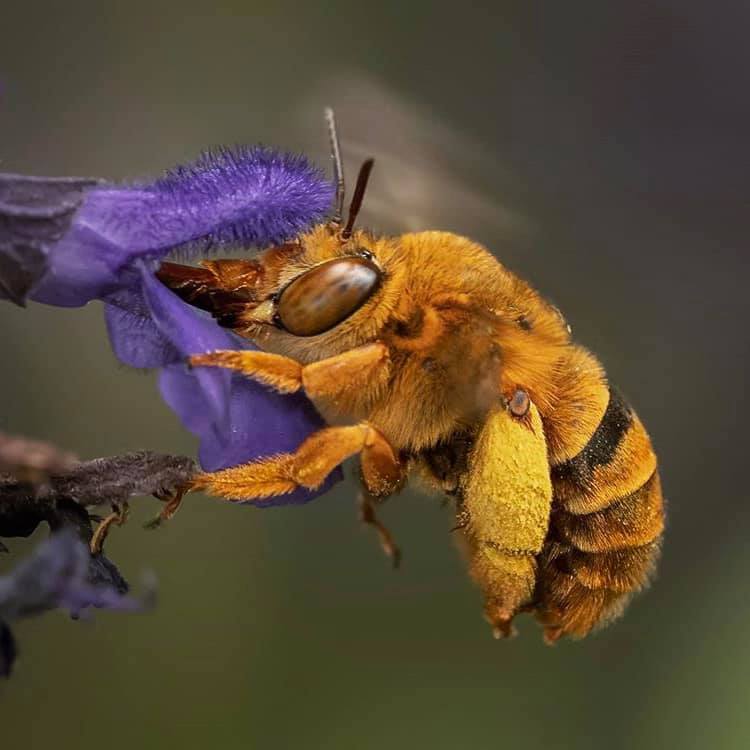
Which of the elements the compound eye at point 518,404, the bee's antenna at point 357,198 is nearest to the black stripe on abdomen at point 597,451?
the compound eye at point 518,404

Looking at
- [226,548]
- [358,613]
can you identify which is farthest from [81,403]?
[358,613]

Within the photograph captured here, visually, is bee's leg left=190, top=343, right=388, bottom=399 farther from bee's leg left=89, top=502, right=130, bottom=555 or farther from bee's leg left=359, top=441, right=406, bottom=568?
bee's leg left=89, top=502, right=130, bottom=555

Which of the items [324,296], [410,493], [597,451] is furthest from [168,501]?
[410,493]

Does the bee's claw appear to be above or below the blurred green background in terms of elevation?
above

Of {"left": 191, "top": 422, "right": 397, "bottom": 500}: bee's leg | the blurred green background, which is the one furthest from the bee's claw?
the blurred green background

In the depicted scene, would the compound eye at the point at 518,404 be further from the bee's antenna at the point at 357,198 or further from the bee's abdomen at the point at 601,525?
the bee's antenna at the point at 357,198

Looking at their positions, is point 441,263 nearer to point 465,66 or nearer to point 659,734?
point 659,734

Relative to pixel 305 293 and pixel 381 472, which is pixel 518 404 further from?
pixel 305 293
